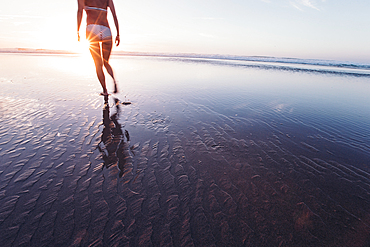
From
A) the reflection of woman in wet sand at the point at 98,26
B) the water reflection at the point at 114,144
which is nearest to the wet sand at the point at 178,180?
the water reflection at the point at 114,144

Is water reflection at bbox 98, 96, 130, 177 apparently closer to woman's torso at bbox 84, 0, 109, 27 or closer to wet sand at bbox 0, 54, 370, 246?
wet sand at bbox 0, 54, 370, 246

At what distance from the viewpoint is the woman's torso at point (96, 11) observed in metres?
5.11

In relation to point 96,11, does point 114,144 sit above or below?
below

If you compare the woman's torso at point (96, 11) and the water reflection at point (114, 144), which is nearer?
the water reflection at point (114, 144)

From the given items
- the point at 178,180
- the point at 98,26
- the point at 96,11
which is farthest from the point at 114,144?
the point at 96,11

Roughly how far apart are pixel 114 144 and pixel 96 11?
4.72 metres

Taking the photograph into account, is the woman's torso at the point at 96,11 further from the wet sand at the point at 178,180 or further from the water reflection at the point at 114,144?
the water reflection at the point at 114,144

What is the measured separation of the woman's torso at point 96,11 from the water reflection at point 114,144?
10.8 feet

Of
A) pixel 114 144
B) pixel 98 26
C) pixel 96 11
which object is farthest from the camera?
pixel 98 26

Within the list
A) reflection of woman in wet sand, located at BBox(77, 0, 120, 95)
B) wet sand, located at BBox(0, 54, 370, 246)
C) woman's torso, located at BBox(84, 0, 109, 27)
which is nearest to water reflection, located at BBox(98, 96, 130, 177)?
wet sand, located at BBox(0, 54, 370, 246)

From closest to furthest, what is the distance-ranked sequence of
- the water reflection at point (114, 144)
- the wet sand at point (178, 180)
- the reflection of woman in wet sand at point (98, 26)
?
the wet sand at point (178, 180)
the water reflection at point (114, 144)
the reflection of woman in wet sand at point (98, 26)

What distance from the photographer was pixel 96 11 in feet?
17.3

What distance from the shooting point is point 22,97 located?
5.86 meters

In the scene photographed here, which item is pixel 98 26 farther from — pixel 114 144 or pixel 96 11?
pixel 114 144
